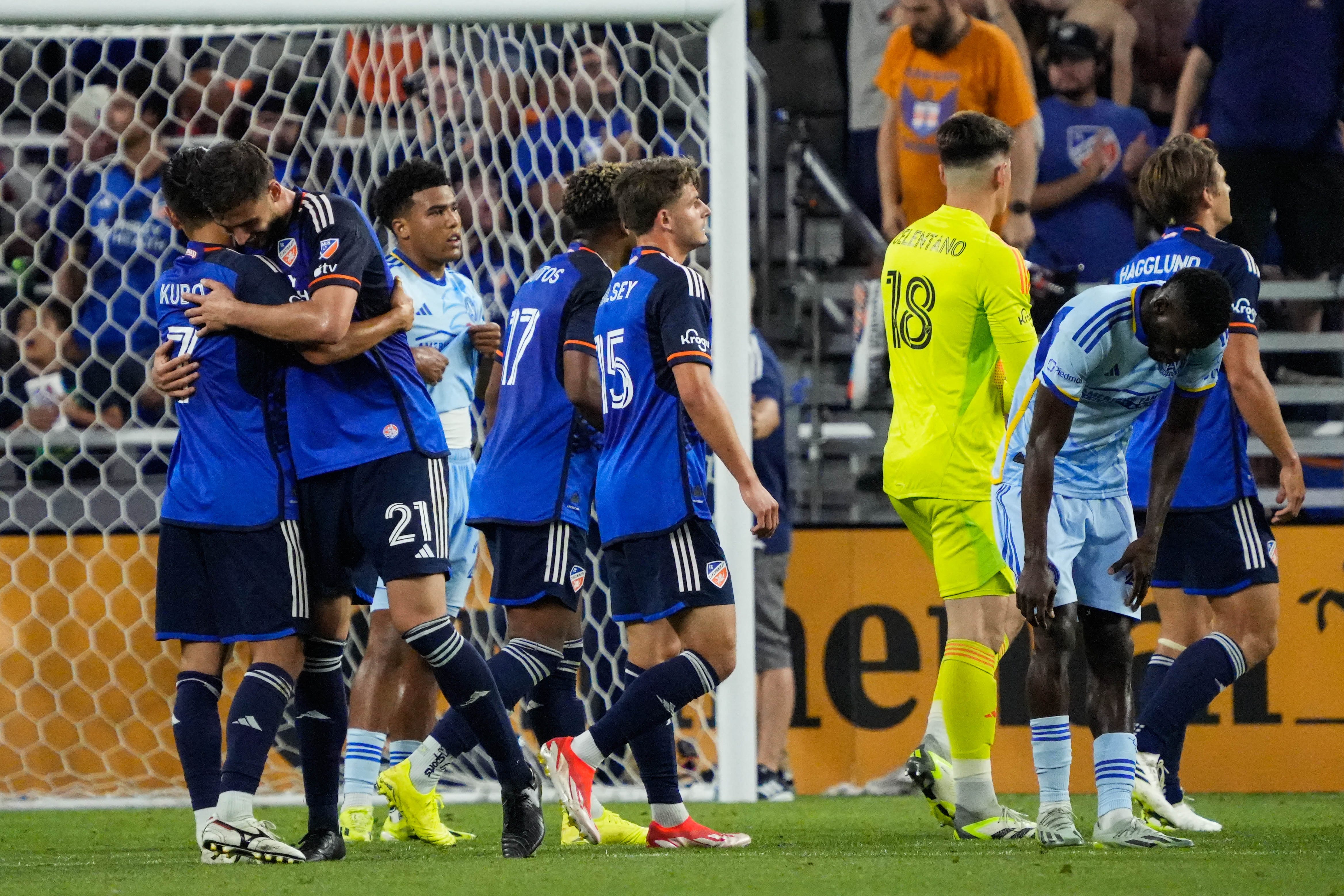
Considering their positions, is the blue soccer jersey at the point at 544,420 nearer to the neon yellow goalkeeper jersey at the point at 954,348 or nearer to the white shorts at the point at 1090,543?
the neon yellow goalkeeper jersey at the point at 954,348

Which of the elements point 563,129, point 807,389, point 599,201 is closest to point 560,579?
point 599,201

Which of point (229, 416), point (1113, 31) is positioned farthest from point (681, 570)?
point (1113, 31)

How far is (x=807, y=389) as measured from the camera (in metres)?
8.04

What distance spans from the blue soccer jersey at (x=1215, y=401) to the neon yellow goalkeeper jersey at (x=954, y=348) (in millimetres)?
653

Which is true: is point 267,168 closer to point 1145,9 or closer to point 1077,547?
point 1077,547

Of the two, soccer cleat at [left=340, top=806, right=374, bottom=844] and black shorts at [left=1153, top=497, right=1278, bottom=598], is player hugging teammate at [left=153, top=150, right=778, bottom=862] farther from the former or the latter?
black shorts at [left=1153, top=497, right=1278, bottom=598]

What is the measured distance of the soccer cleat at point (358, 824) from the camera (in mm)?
4863

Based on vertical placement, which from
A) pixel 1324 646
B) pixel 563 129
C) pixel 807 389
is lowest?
pixel 1324 646

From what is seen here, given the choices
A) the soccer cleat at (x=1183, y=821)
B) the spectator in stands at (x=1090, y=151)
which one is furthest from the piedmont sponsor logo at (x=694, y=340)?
the spectator in stands at (x=1090, y=151)

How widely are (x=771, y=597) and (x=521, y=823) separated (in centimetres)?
291

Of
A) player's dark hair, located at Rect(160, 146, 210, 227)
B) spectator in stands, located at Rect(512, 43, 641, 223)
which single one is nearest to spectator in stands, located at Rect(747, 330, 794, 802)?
spectator in stands, located at Rect(512, 43, 641, 223)

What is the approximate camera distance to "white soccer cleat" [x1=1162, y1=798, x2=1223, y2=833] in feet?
15.9

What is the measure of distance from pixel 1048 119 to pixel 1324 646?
2909 mm

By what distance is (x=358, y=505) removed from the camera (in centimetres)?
415
